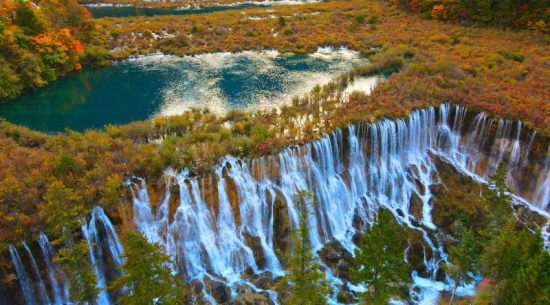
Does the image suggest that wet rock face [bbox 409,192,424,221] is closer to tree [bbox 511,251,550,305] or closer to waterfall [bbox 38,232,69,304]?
tree [bbox 511,251,550,305]

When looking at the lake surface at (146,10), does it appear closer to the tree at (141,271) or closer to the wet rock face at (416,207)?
the wet rock face at (416,207)

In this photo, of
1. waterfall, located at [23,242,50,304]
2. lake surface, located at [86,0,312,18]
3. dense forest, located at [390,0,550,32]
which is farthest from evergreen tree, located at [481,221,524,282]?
lake surface, located at [86,0,312,18]

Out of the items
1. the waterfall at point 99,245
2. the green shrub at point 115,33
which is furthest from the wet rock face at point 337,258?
the green shrub at point 115,33

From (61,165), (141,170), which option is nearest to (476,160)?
(141,170)

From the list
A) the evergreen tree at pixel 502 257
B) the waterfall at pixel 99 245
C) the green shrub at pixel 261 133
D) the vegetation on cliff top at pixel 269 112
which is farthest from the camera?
the green shrub at pixel 261 133

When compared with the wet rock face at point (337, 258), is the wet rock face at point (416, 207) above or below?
above

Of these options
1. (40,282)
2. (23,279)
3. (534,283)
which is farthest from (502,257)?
(23,279)
